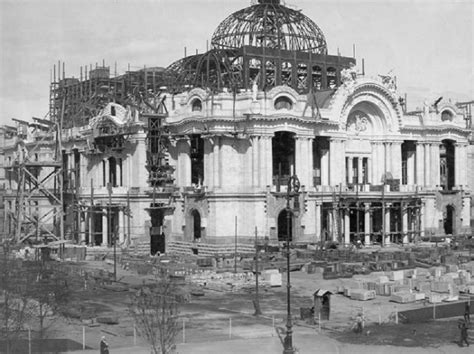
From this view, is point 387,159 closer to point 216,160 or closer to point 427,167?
point 427,167

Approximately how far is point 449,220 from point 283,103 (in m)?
29.5

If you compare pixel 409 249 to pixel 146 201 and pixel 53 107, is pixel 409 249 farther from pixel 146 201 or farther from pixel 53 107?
pixel 53 107

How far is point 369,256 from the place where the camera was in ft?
251

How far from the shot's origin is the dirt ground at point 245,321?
38.7 m

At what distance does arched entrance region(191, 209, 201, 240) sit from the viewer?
86.9 m

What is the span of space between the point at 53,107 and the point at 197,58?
30.4 meters

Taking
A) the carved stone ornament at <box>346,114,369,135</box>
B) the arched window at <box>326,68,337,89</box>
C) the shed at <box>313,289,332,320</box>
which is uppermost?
the arched window at <box>326,68,337,89</box>

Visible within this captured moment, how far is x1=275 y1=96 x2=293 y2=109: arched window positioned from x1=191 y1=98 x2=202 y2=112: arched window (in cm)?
808

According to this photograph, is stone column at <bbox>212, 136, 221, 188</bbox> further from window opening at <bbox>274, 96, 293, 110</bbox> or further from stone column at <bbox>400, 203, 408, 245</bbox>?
stone column at <bbox>400, 203, 408, 245</bbox>

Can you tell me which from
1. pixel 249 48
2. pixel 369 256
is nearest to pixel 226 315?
pixel 369 256

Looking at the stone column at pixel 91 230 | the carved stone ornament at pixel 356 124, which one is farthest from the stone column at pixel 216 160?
the carved stone ornament at pixel 356 124

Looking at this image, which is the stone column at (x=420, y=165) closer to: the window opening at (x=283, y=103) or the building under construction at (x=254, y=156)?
the building under construction at (x=254, y=156)

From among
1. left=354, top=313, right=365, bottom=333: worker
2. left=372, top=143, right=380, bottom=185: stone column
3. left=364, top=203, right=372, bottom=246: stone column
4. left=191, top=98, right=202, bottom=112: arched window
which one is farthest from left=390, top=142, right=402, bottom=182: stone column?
left=354, top=313, right=365, bottom=333: worker

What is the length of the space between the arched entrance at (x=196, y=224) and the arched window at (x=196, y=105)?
10703 millimetres
